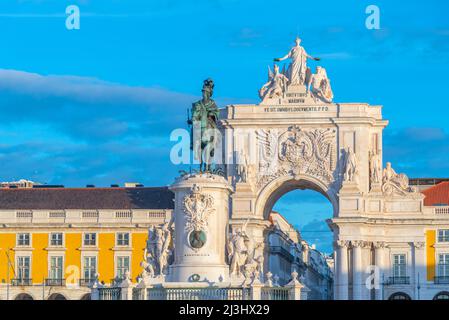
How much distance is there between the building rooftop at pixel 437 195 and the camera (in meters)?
112

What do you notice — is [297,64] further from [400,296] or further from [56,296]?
[56,296]

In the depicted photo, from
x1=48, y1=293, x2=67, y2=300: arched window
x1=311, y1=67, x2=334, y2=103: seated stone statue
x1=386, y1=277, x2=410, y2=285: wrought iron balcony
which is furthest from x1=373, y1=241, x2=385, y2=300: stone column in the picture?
x1=48, y1=293, x2=67, y2=300: arched window

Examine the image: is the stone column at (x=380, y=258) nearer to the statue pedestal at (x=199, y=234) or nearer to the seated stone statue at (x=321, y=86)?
the seated stone statue at (x=321, y=86)

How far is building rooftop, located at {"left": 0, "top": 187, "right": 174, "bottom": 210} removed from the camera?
373 feet

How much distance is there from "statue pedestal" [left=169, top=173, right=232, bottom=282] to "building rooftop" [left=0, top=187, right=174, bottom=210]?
53.8 m

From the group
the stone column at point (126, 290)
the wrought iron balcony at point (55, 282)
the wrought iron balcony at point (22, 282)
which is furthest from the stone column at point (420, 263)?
the stone column at point (126, 290)

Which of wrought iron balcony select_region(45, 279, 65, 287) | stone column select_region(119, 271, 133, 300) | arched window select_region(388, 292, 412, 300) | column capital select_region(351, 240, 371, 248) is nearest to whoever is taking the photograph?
stone column select_region(119, 271, 133, 300)

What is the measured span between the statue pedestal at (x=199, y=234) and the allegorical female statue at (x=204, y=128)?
1190 millimetres

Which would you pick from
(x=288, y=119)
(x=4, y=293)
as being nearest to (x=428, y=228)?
(x=288, y=119)

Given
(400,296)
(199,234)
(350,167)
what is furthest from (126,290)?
(400,296)

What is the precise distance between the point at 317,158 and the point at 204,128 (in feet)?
164

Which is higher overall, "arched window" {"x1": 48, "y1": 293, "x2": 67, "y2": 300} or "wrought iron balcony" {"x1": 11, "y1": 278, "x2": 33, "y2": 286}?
"wrought iron balcony" {"x1": 11, "y1": 278, "x2": 33, "y2": 286}

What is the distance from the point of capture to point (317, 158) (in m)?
109

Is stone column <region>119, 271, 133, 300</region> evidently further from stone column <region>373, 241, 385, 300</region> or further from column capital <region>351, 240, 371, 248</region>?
stone column <region>373, 241, 385, 300</region>
